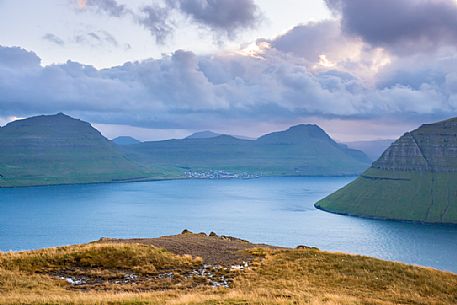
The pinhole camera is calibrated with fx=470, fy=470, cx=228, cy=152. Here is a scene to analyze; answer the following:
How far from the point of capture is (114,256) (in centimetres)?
3831

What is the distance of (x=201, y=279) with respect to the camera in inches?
1332

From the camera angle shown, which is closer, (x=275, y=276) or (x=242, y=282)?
(x=242, y=282)

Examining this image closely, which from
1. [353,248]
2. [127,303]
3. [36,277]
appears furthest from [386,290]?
[353,248]

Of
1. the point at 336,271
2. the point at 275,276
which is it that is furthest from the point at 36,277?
the point at 336,271

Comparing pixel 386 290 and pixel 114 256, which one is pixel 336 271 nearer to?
pixel 386 290

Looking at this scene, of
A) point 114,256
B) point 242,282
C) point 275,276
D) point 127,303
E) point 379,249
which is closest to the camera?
point 127,303

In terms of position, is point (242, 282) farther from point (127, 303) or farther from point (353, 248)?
point (353, 248)

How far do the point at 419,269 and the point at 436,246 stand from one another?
17348cm

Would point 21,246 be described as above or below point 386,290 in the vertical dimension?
below

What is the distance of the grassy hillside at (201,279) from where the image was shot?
88.4 feet

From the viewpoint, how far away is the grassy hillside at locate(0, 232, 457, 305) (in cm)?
2695

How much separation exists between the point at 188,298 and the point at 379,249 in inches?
6847

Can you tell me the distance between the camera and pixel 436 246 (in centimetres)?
19462

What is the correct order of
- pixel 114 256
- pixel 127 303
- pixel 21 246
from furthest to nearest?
pixel 21 246
pixel 114 256
pixel 127 303
